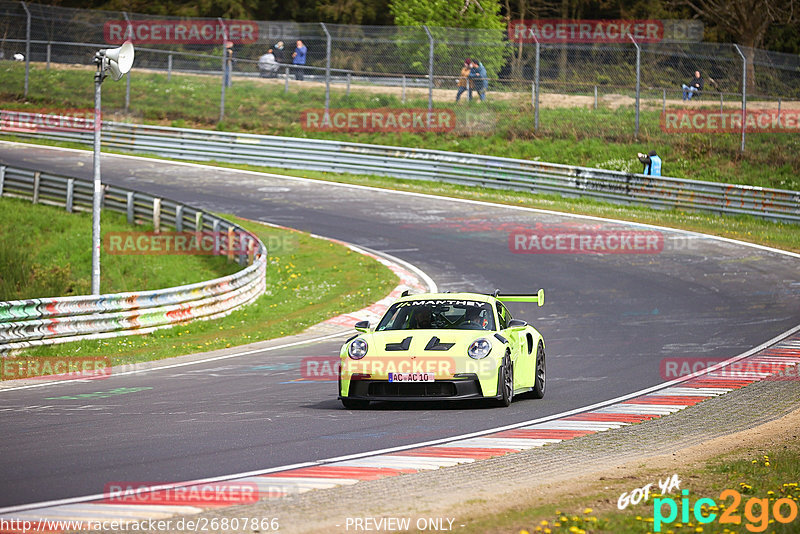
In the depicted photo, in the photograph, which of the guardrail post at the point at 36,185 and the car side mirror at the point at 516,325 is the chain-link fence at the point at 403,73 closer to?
the guardrail post at the point at 36,185

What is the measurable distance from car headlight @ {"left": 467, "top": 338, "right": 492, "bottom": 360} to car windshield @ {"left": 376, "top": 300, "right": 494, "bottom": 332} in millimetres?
635

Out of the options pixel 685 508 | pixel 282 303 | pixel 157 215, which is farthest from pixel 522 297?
pixel 157 215

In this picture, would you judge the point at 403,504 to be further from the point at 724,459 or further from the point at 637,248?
the point at 637,248

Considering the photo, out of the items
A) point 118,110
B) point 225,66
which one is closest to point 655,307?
point 225,66

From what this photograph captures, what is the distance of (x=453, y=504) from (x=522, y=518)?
555 millimetres

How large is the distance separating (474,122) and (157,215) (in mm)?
13265

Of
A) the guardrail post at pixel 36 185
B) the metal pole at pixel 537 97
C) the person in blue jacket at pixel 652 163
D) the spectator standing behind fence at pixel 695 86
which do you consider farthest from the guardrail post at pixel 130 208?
the spectator standing behind fence at pixel 695 86

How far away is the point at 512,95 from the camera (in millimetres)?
36750

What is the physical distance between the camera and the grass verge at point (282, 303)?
56.6 feet

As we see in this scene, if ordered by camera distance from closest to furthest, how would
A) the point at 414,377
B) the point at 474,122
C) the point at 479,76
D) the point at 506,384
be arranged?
the point at 414,377, the point at 506,384, the point at 479,76, the point at 474,122

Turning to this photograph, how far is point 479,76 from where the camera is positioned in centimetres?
3612
